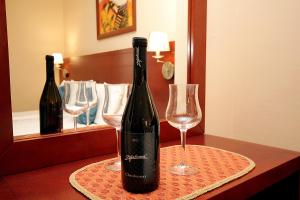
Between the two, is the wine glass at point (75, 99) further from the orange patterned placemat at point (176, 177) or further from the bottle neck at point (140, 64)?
the bottle neck at point (140, 64)

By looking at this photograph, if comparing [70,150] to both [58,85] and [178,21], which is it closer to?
[58,85]

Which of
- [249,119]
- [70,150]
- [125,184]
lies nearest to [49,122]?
[70,150]

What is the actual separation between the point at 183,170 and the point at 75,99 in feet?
1.27

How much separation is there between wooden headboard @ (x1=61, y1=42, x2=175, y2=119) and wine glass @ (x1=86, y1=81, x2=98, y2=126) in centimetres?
3

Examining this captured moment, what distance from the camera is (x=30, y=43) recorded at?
0.77 m

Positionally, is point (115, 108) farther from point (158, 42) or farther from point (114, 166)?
point (158, 42)

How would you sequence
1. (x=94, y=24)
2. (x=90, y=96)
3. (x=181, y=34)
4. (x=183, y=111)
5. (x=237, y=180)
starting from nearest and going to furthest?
(x=237, y=180)
(x=183, y=111)
(x=90, y=96)
(x=94, y=24)
(x=181, y=34)

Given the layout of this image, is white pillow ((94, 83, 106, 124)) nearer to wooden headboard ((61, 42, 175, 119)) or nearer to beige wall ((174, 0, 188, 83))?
wooden headboard ((61, 42, 175, 119))

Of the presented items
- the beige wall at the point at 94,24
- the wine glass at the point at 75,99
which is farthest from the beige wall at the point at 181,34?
the wine glass at the point at 75,99

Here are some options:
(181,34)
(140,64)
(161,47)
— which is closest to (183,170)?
(140,64)

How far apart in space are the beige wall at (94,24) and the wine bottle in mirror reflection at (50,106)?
82 mm

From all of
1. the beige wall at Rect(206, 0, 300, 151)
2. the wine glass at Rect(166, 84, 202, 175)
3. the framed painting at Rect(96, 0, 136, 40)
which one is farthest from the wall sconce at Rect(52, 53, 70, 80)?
the beige wall at Rect(206, 0, 300, 151)

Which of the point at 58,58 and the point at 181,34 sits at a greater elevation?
the point at 181,34

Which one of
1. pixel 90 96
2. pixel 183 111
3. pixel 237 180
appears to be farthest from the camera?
pixel 90 96
